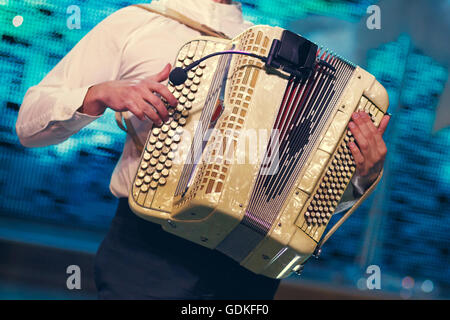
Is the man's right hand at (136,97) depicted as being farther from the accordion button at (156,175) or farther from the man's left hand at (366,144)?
the man's left hand at (366,144)

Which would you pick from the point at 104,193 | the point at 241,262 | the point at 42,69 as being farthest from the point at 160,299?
the point at 42,69

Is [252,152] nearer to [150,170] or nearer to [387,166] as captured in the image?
[150,170]

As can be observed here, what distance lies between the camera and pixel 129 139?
4.50ft

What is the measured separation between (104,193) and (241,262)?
5.04 feet

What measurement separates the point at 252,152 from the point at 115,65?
52 centimetres

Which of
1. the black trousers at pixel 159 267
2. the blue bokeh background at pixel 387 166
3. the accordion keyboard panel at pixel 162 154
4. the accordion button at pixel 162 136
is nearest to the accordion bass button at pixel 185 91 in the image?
the accordion keyboard panel at pixel 162 154

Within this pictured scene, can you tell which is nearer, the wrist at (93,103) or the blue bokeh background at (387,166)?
the wrist at (93,103)

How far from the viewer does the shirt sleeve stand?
4.36 ft

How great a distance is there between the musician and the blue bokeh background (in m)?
1.23

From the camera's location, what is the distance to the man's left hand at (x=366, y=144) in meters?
1.31

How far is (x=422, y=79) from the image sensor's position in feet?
9.38

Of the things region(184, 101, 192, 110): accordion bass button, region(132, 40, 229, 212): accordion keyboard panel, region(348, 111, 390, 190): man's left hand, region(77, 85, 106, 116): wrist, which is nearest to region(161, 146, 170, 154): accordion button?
region(132, 40, 229, 212): accordion keyboard panel

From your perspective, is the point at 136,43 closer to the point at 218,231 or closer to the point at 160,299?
the point at 218,231

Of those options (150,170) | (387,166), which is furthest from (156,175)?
(387,166)
